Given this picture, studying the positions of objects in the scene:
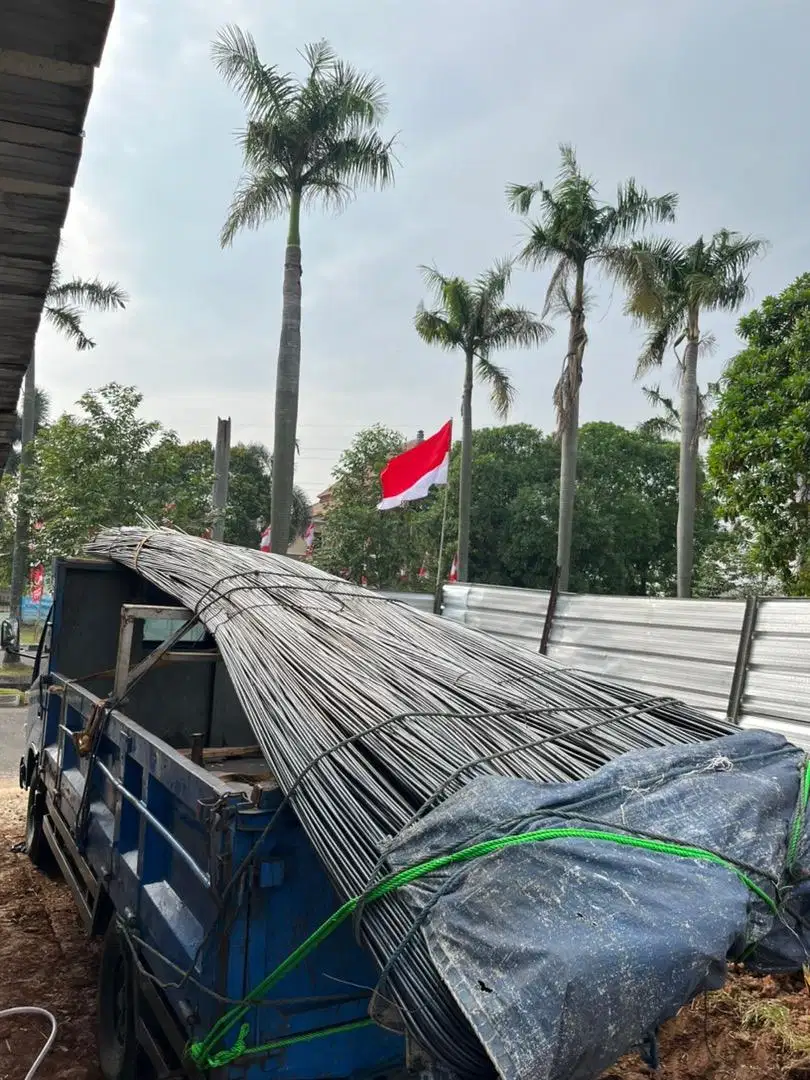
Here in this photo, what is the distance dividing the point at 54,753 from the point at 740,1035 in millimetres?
4080

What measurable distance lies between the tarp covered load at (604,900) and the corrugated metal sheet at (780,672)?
373 centimetres

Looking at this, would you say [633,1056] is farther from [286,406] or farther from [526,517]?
[526,517]

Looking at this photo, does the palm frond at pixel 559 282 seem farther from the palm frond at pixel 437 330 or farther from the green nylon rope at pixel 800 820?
the green nylon rope at pixel 800 820

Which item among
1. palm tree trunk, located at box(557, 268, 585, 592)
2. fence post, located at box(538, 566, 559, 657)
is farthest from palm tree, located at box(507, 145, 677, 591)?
fence post, located at box(538, 566, 559, 657)

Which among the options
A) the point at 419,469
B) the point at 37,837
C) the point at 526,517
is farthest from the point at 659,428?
the point at 37,837

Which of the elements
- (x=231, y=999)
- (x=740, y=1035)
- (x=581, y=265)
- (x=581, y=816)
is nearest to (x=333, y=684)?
(x=231, y=999)

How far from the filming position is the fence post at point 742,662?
20.3 ft

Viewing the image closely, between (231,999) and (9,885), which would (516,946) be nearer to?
(231,999)

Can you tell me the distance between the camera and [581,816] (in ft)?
6.69

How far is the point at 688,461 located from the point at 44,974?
16.5 meters

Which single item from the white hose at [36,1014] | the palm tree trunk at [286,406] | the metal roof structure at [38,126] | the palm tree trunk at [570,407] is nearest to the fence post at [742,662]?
the white hose at [36,1014]

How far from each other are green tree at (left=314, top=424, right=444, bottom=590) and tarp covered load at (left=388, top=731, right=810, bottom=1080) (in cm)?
2215

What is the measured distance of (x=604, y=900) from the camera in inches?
70.9

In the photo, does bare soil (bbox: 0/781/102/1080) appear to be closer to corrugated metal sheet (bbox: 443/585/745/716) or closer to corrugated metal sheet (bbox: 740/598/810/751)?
corrugated metal sheet (bbox: 443/585/745/716)
